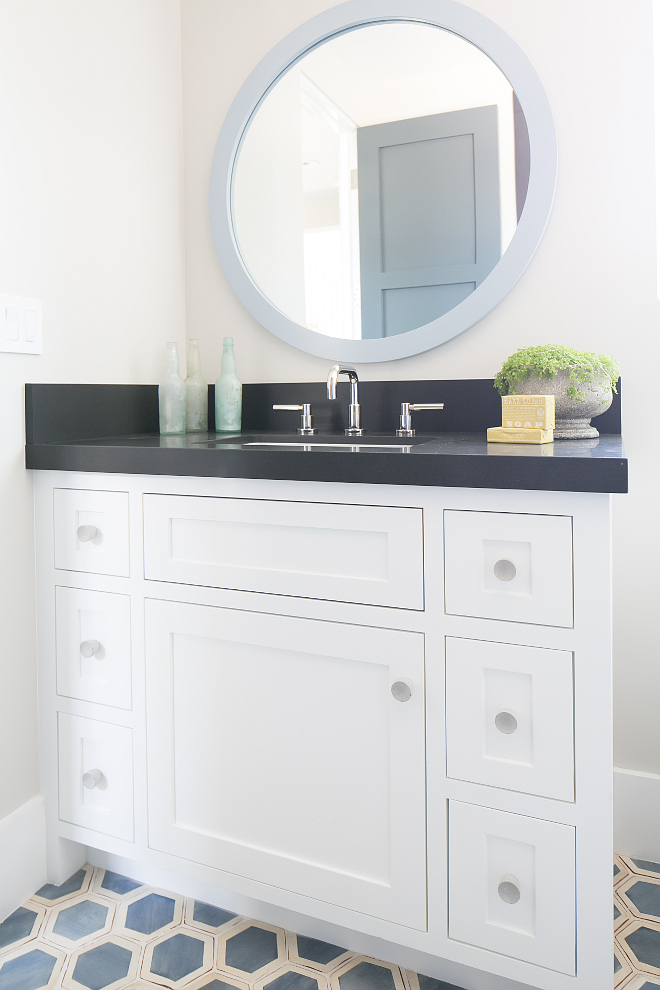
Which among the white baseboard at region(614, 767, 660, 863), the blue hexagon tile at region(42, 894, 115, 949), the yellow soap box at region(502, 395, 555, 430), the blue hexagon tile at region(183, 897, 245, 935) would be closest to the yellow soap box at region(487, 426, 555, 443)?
the yellow soap box at region(502, 395, 555, 430)

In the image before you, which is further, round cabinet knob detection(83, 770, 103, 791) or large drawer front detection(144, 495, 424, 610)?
round cabinet knob detection(83, 770, 103, 791)

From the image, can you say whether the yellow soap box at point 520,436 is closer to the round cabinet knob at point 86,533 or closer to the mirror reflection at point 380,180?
the mirror reflection at point 380,180

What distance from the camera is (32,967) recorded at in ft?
4.13

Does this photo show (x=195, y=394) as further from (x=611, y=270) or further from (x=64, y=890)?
(x=64, y=890)

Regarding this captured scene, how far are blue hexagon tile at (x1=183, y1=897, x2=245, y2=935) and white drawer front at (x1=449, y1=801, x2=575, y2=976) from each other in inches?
19.2

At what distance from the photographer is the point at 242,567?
124 cm

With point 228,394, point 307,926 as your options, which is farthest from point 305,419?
point 307,926

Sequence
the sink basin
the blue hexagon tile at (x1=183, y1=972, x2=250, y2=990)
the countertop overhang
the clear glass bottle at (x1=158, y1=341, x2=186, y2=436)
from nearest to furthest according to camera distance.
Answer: the countertop overhang
the blue hexagon tile at (x1=183, y1=972, x2=250, y2=990)
the sink basin
the clear glass bottle at (x1=158, y1=341, x2=186, y2=436)

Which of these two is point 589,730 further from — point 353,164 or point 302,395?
point 353,164

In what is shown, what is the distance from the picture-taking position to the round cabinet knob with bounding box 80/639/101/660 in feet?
4.61

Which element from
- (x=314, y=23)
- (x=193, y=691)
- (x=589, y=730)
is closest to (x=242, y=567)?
(x=193, y=691)

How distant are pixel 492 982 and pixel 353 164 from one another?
1.70 meters

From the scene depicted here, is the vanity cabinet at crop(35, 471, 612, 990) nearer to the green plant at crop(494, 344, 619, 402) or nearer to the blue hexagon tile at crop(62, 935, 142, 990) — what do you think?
the blue hexagon tile at crop(62, 935, 142, 990)

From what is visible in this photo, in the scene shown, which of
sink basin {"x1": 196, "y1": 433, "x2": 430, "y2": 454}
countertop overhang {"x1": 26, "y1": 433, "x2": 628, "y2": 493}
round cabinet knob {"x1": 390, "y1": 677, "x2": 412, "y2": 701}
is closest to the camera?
countertop overhang {"x1": 26, "y1": 433, "x2": 628, "y2": 493}
